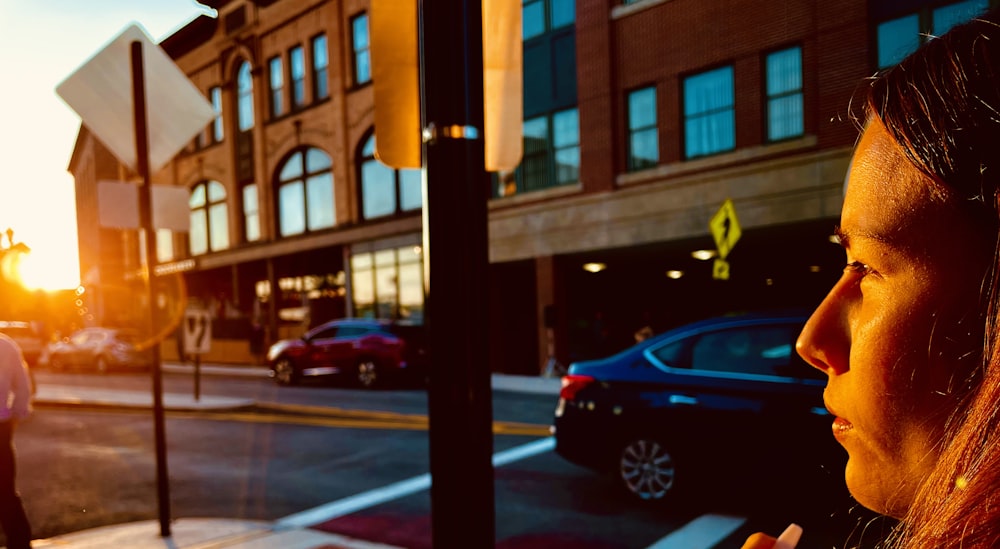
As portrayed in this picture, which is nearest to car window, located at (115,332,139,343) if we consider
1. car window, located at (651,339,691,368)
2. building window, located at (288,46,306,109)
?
building window, located at (288,46,306,109)

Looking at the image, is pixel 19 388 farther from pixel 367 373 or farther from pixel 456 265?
pixel 367 373

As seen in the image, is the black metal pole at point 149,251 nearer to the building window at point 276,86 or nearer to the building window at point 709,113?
the building window at point 709,113

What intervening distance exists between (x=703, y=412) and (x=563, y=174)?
39.1 ft

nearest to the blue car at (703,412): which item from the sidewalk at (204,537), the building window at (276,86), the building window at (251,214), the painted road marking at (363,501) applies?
the painted road marking at (363,501)

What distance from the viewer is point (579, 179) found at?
16.3 m

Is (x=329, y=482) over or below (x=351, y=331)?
below

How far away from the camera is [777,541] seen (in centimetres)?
75

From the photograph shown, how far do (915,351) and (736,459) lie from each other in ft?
15.7

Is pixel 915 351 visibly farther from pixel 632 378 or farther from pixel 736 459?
pixel 632 378

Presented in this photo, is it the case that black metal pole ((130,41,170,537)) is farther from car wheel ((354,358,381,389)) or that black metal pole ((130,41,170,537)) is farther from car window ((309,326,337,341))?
car window ((309,326,337,341))

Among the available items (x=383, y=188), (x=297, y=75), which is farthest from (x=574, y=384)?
(x=297, y=75)

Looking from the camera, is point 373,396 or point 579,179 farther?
point 579,179

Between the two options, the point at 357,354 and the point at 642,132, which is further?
the point at 357,354

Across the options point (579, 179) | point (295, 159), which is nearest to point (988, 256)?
point (579, 179)
